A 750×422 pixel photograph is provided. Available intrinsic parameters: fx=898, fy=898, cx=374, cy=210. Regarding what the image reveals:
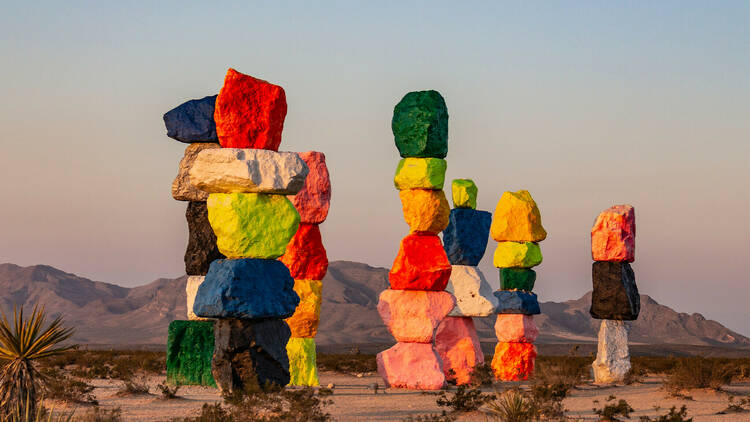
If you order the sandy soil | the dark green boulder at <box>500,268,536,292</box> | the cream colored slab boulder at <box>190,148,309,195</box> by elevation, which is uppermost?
the cream colored slab boulder at <box>190,148,309,195</box>

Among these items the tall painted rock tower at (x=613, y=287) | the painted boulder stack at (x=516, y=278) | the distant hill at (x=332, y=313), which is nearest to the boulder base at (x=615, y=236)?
the tall painted rock tower at (x=613, y=287)

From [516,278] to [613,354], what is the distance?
3108mm

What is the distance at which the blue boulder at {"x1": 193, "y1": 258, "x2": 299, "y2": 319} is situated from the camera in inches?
519

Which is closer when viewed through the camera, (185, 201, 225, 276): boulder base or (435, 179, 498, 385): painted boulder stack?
(185, 201, 225, 276): boulder base

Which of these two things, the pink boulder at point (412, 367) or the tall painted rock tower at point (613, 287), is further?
the tall painted rock tower at point (613, 287)

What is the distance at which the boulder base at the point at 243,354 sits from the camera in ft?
43.9

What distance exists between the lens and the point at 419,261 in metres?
18.1

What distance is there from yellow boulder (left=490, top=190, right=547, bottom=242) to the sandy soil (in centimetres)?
428

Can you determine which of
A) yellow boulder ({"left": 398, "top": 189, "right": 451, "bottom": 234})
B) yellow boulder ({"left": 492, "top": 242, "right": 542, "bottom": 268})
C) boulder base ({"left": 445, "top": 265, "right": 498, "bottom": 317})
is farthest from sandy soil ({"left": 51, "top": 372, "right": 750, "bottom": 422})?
yellow boulder ({"left": 492, "top": 242, "right": 542, "bottom": 268})

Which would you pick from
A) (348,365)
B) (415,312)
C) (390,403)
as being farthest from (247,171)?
(348,365)

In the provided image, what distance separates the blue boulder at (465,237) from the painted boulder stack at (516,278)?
1.62 meters

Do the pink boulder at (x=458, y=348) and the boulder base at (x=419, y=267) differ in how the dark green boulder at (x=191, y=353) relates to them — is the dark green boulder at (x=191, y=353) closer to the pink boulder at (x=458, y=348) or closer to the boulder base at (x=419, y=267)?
the boulder base at (x=419, y=267)

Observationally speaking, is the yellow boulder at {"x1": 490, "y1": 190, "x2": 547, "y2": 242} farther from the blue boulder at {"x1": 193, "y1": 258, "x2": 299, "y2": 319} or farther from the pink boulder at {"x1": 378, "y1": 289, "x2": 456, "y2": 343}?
the blue boulder at {"x1": 193, "y1": 258, "x2": 299, "y2": 319}

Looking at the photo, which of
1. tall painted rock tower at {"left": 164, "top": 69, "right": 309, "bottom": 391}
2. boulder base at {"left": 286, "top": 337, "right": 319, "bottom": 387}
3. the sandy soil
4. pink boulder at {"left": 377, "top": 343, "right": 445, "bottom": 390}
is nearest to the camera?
tall painted rock tower at {"left": 164, "top": 69, "right": 309, "bottom": 391}
